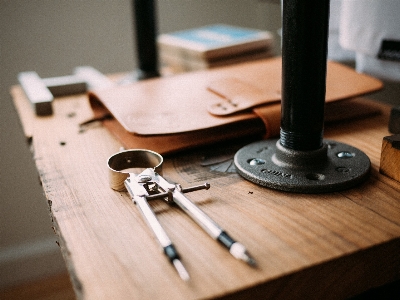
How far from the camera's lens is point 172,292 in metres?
0.31

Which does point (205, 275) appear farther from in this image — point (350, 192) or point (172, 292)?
point (350, 192)

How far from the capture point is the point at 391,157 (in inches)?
17.9

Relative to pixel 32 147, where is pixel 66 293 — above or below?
below

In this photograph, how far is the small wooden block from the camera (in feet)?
1.46

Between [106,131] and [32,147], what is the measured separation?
0.34 ft

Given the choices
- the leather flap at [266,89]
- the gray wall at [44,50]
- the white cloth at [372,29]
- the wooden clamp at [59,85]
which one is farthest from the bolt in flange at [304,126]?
the gray wall at [44,50]

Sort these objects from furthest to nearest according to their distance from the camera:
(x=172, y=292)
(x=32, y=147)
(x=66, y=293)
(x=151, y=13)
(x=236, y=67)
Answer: (x=66, y=293)
(x=151, y=13)
(x=236, y=67)
(x=32, y=147)
(x=172, y=292)

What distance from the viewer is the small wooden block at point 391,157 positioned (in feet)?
1.46

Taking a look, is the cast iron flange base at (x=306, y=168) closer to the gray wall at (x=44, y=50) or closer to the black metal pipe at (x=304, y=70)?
the black metal pipe at (x=304, y=70)

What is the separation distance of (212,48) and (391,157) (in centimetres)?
54

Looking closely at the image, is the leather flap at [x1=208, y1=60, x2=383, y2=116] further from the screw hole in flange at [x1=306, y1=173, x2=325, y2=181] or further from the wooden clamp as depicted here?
the wooden clamp

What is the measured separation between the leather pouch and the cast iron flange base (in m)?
0.07

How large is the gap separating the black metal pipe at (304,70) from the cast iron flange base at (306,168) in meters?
0.01

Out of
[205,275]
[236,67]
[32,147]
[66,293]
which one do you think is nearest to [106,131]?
[32,147]
